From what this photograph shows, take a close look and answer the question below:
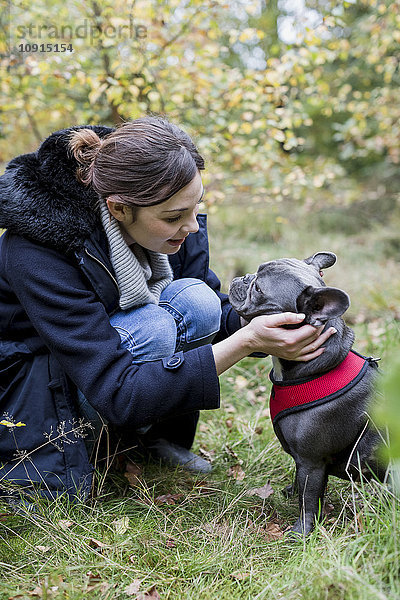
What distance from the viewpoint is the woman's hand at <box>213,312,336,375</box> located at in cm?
238

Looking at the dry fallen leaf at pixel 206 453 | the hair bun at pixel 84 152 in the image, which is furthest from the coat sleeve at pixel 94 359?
the dry fallen leaf at pixel 206 453

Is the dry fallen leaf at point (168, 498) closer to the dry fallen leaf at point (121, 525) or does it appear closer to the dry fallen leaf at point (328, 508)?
the dry fallen leaf at point (121, 525)

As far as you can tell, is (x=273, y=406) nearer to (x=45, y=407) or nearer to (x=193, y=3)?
(x=45, y=407)

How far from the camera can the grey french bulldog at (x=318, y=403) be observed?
2.46m

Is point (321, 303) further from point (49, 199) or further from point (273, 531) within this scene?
point (49, 199)

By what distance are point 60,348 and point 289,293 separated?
1114 mm

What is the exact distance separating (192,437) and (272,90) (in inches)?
133

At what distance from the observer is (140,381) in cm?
250

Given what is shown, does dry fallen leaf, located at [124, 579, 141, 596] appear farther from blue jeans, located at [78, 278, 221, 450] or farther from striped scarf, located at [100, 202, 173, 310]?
striped scarf, located at [100, 202, 173, 310]

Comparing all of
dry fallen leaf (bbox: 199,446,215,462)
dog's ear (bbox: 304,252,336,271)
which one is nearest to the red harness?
dog's ear (bbox: 304,252,336,271)

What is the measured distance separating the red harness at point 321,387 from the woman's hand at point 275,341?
0.40 ft

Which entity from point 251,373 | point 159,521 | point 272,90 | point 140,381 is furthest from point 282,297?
point 272,90

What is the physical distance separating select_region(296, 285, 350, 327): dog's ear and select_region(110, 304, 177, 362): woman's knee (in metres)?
0.73

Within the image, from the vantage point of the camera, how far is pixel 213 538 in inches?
99.0
